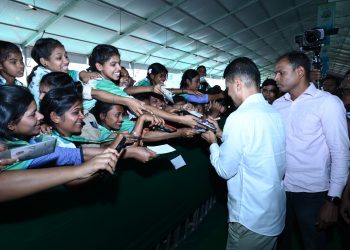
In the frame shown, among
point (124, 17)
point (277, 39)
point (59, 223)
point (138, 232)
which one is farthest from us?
point (277, 39)

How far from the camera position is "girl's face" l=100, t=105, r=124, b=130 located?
2.56 meters

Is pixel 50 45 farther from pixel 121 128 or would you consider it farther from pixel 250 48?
pixel 250 48

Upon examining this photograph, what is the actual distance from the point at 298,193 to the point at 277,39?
19555 millimetres

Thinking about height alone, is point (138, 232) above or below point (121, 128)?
below

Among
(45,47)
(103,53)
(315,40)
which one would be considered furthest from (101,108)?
(315,40)

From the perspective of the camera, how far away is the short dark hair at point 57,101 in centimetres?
196

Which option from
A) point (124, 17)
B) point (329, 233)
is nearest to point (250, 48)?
point (124, 17)

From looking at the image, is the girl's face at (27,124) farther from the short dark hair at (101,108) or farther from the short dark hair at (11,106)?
the short dark hair at (101,108)

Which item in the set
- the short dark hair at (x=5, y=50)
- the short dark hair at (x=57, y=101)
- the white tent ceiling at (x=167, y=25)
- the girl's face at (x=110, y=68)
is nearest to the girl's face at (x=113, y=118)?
the girl's face at (x=110, y=68)

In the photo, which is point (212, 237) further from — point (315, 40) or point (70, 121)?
point (315, 40)

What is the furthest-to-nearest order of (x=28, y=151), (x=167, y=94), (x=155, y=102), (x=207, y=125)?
(x=155, y=102) < (x=167, y=94) < (x=207, y=125) < (x=28, y=151)

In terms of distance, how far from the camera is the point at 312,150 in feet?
7.18

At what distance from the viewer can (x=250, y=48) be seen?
19.6 meters

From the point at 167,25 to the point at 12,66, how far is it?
986cm
